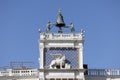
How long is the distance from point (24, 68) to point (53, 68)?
613cm

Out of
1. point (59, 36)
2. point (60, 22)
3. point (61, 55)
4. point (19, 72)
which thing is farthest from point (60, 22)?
point (19, 72)

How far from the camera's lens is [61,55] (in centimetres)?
7712

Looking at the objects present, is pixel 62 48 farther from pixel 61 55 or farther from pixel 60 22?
pixel 60 22

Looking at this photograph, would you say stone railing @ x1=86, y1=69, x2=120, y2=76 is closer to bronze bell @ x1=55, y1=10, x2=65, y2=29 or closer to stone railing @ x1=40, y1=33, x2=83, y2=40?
stone railing @ x1=40, y1=33, x2=83, y2=40

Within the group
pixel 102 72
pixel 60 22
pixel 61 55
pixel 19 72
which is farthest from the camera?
pixel 60 22

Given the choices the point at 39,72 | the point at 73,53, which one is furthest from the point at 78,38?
the point at 39,72

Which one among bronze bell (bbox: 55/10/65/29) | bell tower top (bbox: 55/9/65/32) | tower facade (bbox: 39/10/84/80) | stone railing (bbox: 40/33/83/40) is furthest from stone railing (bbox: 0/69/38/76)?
bronze bell (bbox: 55/10/65/29)

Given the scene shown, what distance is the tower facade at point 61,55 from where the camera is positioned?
251 feet

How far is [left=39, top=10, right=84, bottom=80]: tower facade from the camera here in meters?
76.6

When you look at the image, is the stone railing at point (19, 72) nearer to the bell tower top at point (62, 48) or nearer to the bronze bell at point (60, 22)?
the bell tower top at point (62, 48)

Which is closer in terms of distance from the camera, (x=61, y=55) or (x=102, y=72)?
(x=61, y=55)

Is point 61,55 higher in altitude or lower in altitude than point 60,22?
lower

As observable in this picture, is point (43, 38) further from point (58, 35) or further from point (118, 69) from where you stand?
point (118, 69)

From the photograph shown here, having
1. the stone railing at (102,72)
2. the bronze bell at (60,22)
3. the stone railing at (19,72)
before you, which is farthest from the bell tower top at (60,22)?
the stone railing at (102,72)
